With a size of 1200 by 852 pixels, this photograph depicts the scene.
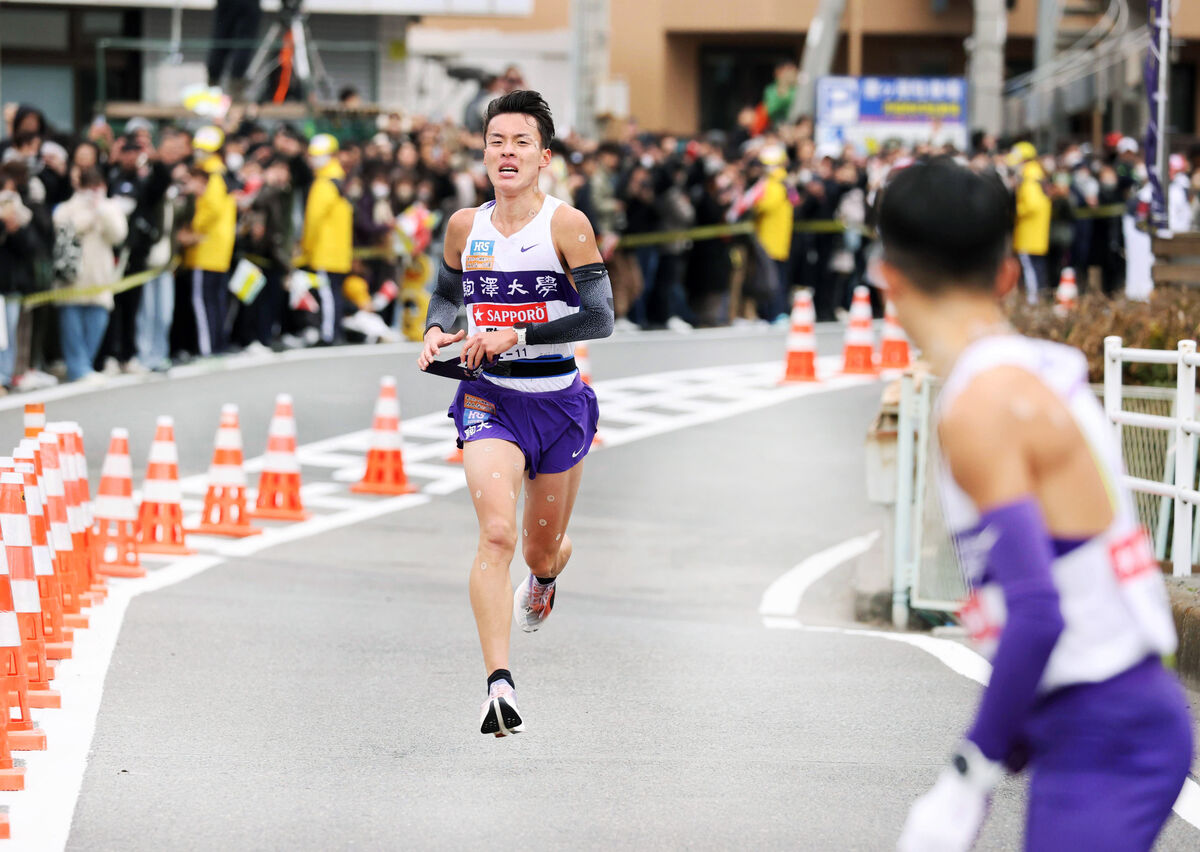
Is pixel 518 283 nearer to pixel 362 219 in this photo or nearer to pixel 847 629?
pixel 847 629

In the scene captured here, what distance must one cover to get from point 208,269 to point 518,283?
1266 cm

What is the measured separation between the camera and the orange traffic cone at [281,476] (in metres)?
12.9

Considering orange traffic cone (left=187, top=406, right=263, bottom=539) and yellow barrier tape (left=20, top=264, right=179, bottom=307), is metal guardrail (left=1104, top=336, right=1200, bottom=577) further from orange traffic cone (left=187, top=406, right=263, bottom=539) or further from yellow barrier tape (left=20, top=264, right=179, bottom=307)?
yellow barrier tape (left=20, top=264, right=179, bottom=307)

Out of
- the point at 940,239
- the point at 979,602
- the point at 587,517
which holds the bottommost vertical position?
the point at 587,517

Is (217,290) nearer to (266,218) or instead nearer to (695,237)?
(266,218)

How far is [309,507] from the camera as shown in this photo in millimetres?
13656

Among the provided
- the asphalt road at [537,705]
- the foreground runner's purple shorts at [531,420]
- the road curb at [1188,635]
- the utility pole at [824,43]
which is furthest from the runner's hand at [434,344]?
the utility pole at [824,43]

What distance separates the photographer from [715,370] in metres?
20.7

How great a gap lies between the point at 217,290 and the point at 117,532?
28.3ft

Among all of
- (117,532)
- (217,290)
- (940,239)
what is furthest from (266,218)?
(940,239)

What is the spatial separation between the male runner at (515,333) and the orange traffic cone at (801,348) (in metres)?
12.8

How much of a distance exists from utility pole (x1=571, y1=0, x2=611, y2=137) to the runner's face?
25.5 meters

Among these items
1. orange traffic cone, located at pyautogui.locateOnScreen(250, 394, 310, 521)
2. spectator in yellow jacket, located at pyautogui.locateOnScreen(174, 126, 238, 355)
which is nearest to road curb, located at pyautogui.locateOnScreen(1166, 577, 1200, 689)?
orange traffic cone, located at pyautogui.locateOnScreen(250, 394, 310, 521)

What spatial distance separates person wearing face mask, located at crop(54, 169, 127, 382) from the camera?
56.2ft
